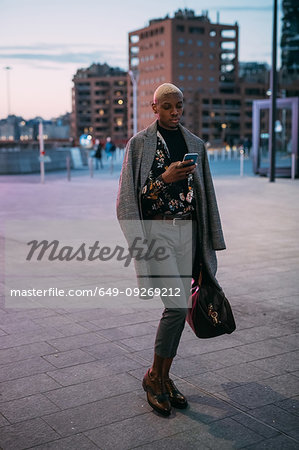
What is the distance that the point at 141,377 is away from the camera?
4.59 metres

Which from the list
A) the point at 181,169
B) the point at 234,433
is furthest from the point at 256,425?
the point at 181,169

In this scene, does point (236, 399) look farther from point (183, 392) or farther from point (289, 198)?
point (289, 198)

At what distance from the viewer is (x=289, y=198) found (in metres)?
17.8

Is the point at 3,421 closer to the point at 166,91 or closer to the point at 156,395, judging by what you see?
the point at 156,395

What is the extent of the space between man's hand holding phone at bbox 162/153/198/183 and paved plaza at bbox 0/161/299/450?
1.39 m

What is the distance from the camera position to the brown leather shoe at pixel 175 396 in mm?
4066

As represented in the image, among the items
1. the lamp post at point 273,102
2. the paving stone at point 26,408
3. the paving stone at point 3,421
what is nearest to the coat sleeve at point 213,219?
the paving stone at point 26,408

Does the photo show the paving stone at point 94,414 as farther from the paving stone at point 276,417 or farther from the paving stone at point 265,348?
the paving stone at point 265,348

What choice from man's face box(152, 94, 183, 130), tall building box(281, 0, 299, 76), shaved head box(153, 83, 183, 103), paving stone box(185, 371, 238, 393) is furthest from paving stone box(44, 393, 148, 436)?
tall building box(281, 0, 299, 76)

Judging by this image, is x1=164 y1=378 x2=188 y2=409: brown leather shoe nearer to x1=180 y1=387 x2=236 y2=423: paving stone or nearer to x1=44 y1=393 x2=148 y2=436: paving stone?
x1=180 y1=387 x2=236 y2=423: paving stone

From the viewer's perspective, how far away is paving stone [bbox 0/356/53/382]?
4637mm

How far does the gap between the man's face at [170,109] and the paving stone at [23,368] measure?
1941mm

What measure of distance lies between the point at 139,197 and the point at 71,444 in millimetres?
1466

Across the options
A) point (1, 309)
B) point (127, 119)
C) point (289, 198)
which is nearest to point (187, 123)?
point (127, 119)
